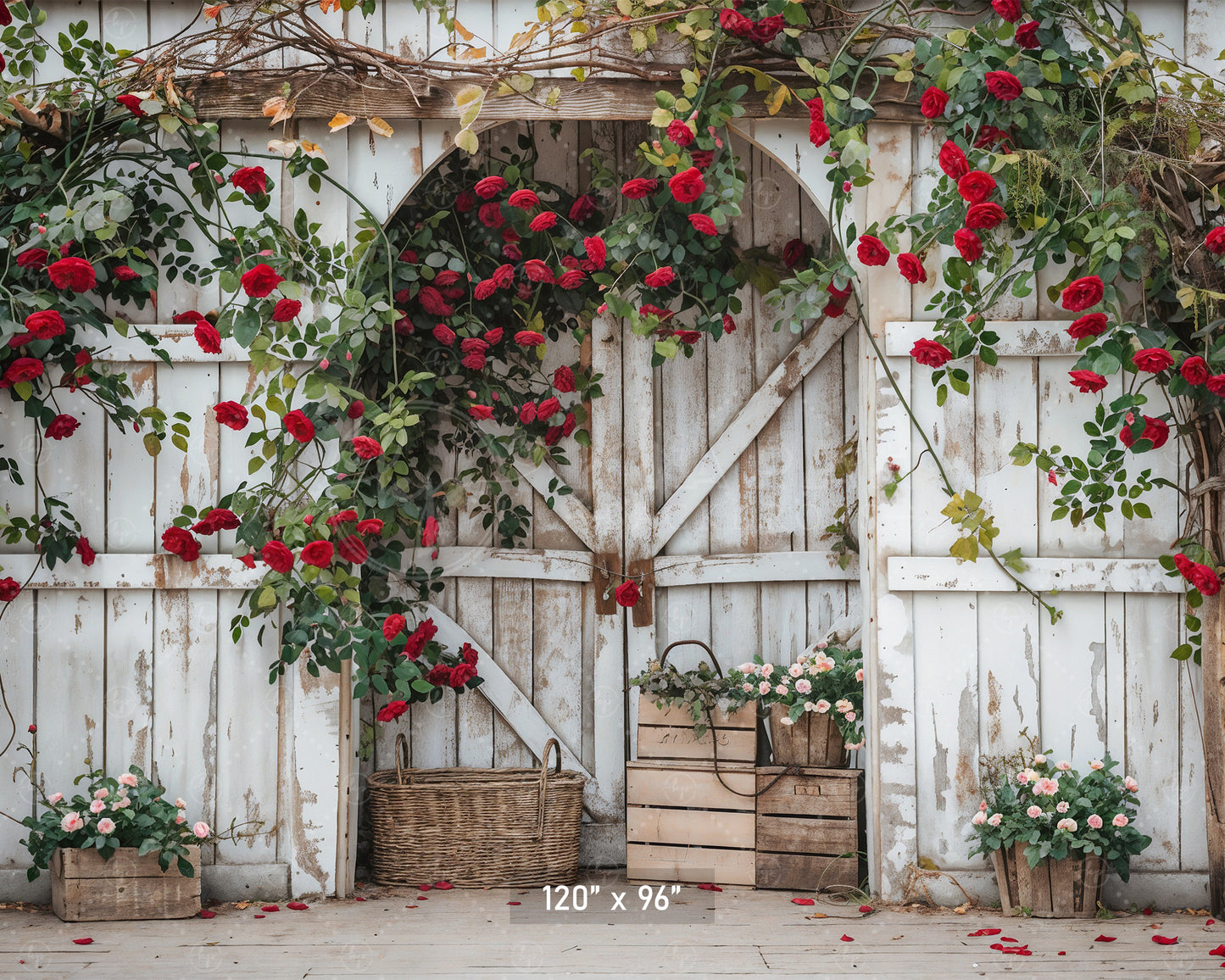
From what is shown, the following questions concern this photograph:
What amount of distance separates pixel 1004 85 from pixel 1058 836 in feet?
6.76

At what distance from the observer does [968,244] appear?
2.66m

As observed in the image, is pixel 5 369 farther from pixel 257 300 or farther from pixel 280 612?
pixel 280 612

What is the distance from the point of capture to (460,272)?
3312mm

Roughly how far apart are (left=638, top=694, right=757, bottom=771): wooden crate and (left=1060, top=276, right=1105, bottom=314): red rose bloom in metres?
1.58

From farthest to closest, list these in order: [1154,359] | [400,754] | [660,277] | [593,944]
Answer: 1. [400,754]
2. [660,277]
3. [593,944]
4. [1154,359]

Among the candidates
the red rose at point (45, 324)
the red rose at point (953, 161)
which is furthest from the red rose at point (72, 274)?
the red rose at point (953, 161)

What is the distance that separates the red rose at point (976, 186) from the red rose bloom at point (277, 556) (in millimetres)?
2076

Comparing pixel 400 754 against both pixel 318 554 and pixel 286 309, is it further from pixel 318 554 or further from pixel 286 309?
pixel 286 309

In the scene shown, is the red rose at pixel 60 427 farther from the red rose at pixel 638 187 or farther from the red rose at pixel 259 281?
the red rose at pixel 638 187

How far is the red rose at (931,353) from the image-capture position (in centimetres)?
282

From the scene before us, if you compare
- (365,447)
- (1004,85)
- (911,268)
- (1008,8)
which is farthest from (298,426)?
(1008,8)

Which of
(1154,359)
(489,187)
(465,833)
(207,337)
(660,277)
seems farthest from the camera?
(465,833)

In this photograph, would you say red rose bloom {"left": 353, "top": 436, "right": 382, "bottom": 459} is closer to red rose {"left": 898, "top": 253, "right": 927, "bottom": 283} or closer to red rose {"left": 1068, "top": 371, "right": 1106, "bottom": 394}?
red rose {"left": 898, "top": 253, "right": 927, "bottom": 283}

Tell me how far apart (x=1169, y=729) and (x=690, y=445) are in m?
1.84
